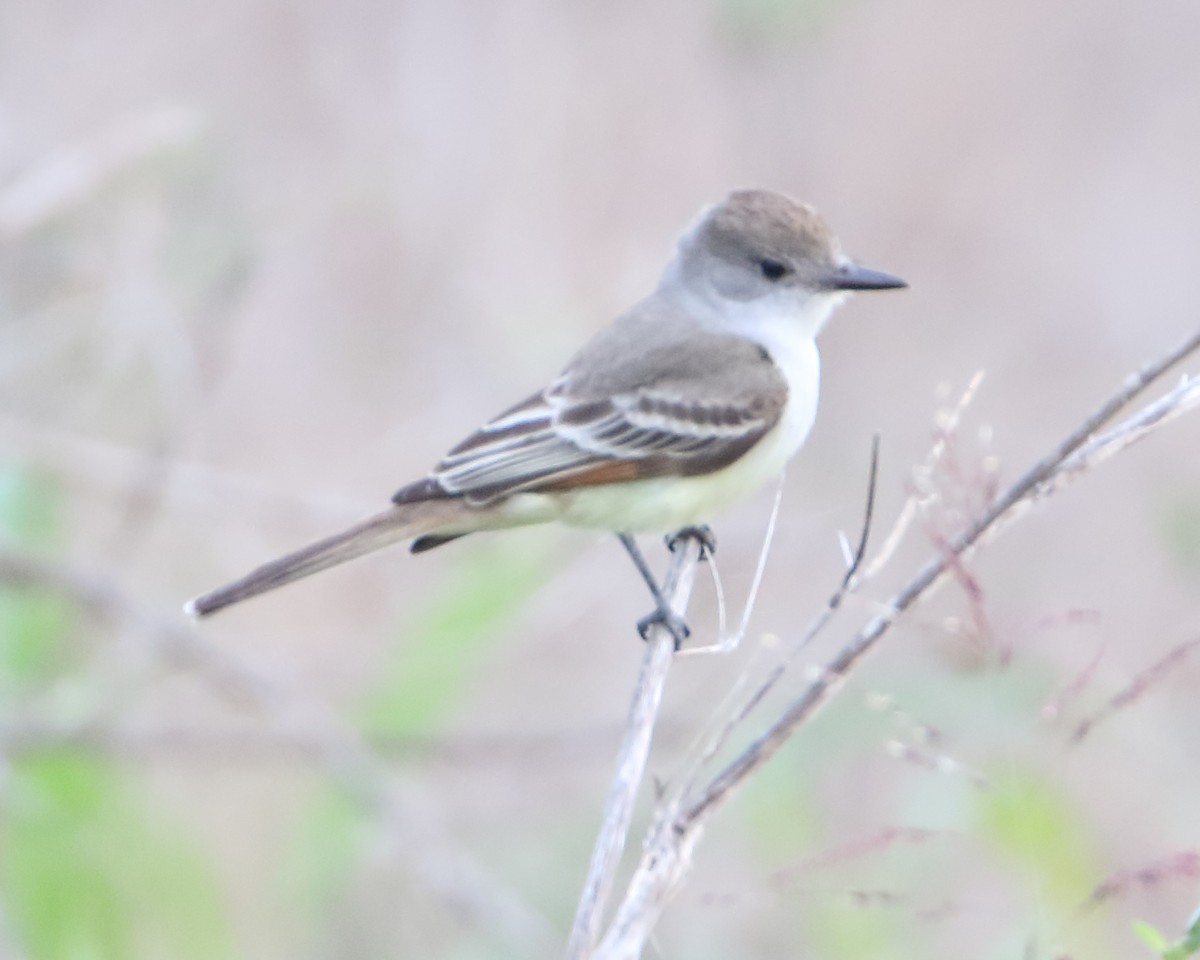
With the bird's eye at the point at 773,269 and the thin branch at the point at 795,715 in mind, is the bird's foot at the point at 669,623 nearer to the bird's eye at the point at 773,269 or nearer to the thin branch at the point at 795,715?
the bird's eye at the point at 773,269

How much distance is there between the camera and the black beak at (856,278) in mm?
3944

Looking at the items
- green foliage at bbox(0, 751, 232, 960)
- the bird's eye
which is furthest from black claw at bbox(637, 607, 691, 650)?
green foliage at bbox(0, 751, 232, 960)

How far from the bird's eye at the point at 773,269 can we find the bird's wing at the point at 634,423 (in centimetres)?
18

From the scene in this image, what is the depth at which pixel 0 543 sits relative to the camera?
3.93 meters

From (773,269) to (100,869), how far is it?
2.14 m

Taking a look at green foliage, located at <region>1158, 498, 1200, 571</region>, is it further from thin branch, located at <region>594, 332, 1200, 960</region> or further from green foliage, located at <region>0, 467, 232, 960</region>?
green foliage, located at <region>0, 467, 232, 960</region>

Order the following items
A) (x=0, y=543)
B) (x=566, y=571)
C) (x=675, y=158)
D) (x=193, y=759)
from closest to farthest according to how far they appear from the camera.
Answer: (x=0, y=543), (x=193, y=759), (x=566, y=571), (x=675, y=158)

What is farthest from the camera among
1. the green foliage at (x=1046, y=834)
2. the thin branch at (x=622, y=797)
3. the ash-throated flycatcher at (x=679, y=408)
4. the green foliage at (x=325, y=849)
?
the green foliage at (x=325, y=849)

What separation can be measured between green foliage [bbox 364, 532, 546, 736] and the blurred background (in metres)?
0.01

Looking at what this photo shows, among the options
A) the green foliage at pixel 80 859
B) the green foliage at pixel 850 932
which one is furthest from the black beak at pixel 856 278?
the green foliage at pixel 80 859

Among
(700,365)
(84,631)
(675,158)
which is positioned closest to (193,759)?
(84,631)

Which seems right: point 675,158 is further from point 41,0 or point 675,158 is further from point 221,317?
point 221,317

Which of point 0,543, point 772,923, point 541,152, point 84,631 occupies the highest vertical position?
point 541,152

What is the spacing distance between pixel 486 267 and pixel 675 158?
3.40ft
